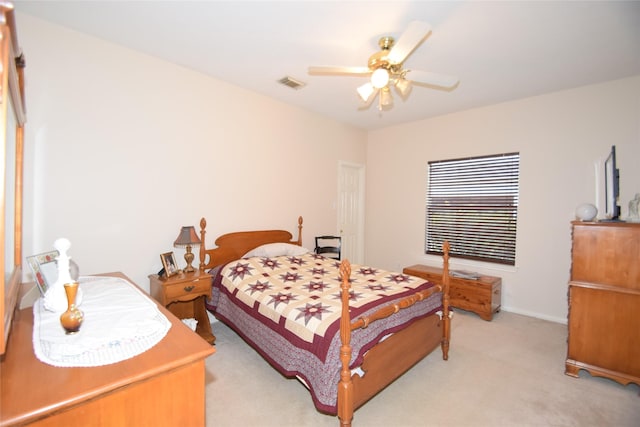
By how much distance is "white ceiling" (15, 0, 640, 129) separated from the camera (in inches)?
81.7

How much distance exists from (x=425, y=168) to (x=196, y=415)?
4473 mm

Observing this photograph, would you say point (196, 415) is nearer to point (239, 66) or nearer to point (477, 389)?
point (477, 389)

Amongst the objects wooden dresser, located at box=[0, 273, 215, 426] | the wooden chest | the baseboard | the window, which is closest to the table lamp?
wooden dresser, located at box=[0, 273, 215, 426]

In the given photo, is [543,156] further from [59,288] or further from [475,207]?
[59,288]

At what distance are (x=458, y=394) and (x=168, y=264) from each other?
8.92 ft

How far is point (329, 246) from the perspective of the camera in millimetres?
4590

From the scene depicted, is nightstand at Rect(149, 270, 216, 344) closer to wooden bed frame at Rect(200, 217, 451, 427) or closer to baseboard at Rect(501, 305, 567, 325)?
wooden bed frame at Rect(200, 217, 451, 427)

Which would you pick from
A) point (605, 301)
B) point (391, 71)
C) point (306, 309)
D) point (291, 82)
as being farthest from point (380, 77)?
point (605, 301)

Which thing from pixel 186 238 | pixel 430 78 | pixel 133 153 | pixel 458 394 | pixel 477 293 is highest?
pixel 430 78

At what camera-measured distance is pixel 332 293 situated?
8.00 ft

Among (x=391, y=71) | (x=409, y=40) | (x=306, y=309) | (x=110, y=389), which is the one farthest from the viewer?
(x=391, y=71)

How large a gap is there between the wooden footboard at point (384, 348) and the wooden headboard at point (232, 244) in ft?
6.31

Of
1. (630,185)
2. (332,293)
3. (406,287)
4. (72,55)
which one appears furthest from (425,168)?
(72,55)

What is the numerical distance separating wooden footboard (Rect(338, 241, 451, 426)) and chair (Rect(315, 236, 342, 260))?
1.98 meters
